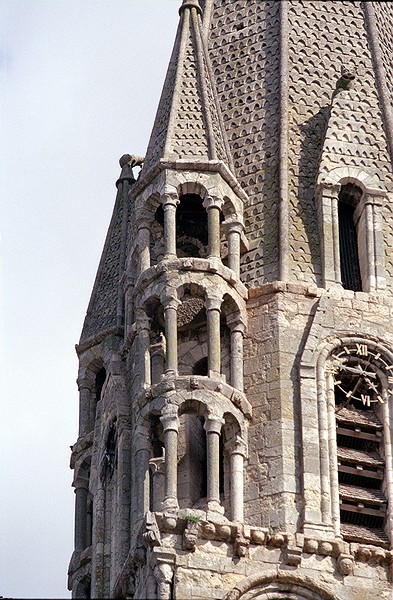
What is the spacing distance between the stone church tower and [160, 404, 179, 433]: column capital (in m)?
0.03

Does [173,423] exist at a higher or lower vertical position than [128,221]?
lower

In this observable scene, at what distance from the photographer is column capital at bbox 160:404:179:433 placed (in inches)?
1626

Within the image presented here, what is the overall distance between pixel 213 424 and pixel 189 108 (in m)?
6.72

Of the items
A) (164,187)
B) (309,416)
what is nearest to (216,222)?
(164,187)

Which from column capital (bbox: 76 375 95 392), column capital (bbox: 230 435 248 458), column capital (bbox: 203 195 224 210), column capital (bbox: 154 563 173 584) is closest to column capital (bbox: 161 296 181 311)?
column capital (bbox: 203 195 224 210)

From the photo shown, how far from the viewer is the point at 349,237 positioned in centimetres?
4562

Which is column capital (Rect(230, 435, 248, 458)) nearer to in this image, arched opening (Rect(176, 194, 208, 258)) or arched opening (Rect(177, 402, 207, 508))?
arched opening (Rect(177, 402, 207, 508))

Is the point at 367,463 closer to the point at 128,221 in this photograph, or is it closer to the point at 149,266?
the point at 149,266

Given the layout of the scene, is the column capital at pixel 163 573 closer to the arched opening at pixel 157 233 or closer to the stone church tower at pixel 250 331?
the stone church tower at pixel 250 331

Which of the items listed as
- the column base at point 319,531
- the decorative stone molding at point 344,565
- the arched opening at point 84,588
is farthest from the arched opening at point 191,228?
the decorative stone molding at point 344,565

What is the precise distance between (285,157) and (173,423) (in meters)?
6.30

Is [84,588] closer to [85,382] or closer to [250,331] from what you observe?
[85,382]

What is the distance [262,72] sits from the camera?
47469 mm

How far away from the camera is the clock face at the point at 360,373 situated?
42.8 metres
